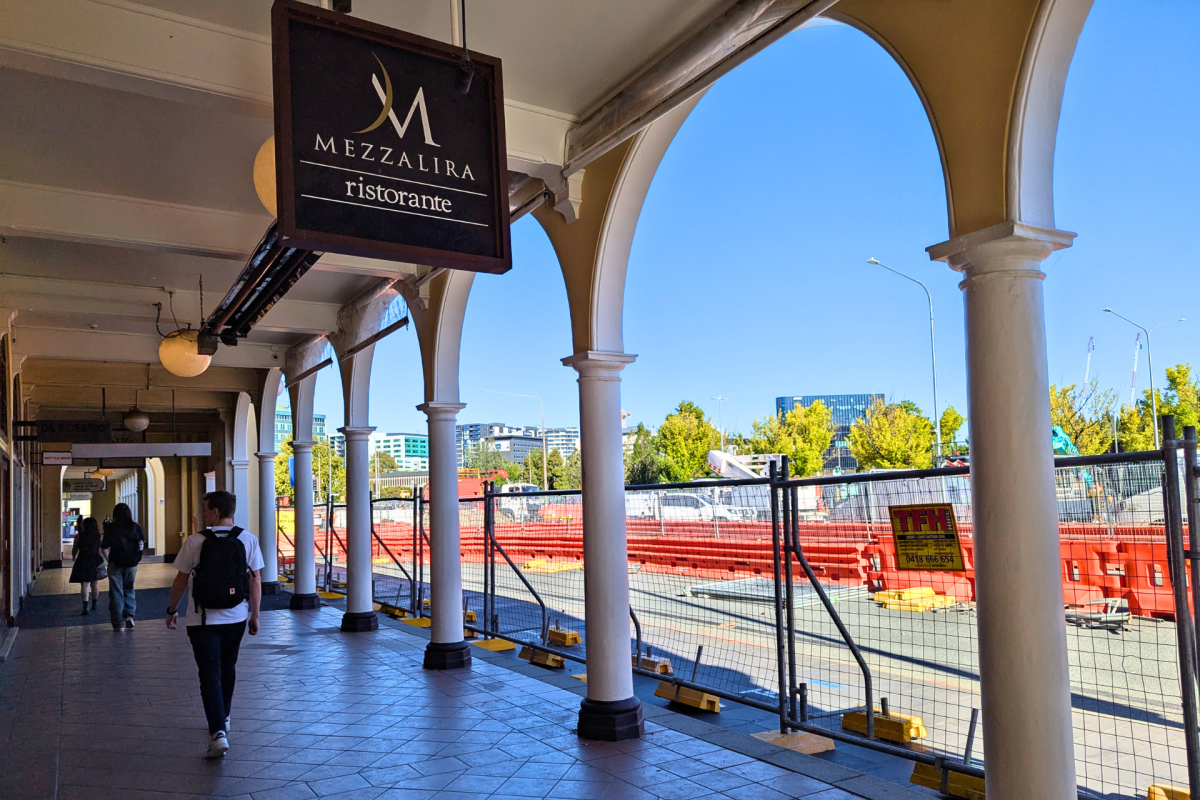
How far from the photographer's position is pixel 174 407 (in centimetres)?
1561

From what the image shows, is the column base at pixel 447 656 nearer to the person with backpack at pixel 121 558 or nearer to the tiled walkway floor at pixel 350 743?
the tiled walkway floor at pixel 350 743

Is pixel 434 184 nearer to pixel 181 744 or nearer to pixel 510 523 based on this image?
pixel 181 744

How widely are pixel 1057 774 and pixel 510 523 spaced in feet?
27.2

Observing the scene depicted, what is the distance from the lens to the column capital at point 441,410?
7.79 m

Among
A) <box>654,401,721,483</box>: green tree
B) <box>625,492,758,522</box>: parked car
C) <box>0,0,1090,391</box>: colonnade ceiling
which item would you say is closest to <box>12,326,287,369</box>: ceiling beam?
Result: <box>0,0,1090,391</box>: colonnade ceiling

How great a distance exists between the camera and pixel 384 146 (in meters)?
3.18

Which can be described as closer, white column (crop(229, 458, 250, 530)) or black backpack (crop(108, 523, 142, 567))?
black backpack (crop(108, 523, 142, 567))

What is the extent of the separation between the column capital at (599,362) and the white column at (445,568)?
2469 mm

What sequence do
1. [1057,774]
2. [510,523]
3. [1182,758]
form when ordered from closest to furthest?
[1057,774], [1182,758], [510,523]

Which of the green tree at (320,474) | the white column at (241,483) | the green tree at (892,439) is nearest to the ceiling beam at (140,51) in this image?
the white column at (241,483)

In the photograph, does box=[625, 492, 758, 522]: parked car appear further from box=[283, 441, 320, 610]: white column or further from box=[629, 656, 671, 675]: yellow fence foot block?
box=[283, 441, 320, 610]: white column

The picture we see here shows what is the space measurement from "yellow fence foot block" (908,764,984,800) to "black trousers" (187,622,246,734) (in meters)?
3.78

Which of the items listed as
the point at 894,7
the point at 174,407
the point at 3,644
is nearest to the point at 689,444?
the point at 174,407

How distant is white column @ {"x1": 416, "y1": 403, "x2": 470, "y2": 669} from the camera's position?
24.8 ft
